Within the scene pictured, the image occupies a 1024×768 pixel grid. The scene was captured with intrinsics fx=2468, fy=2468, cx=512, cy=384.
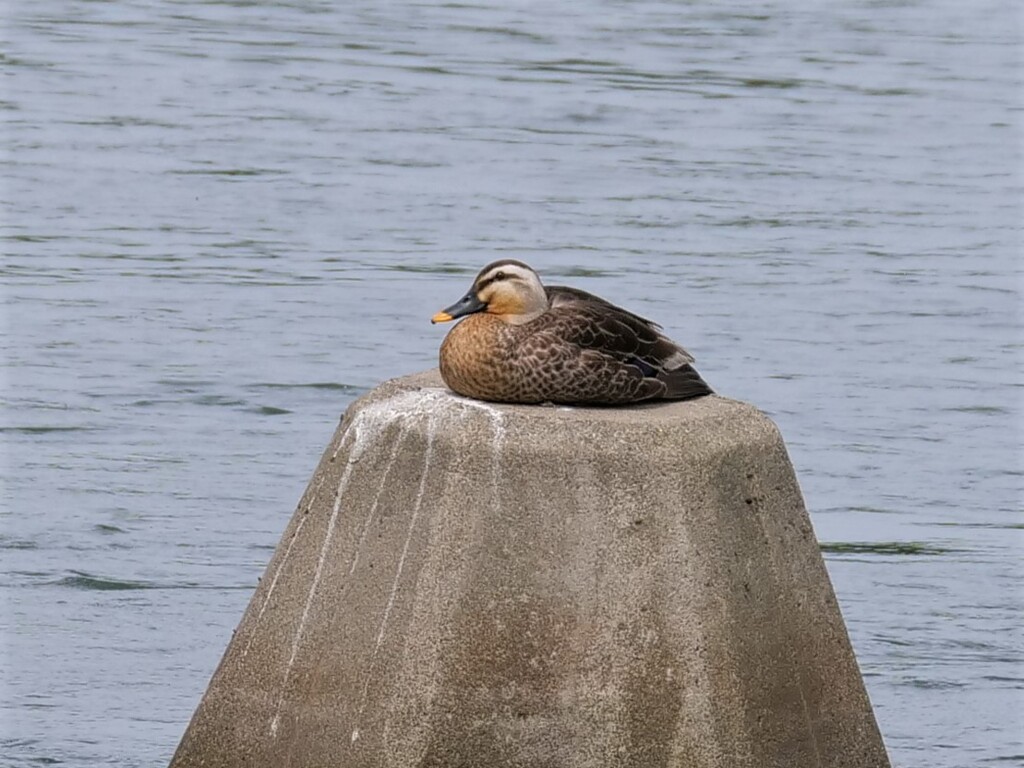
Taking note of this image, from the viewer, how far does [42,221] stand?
17422mm

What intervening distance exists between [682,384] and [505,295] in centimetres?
54

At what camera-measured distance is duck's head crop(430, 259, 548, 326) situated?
6.50 meters

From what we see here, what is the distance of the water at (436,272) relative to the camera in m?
9.65

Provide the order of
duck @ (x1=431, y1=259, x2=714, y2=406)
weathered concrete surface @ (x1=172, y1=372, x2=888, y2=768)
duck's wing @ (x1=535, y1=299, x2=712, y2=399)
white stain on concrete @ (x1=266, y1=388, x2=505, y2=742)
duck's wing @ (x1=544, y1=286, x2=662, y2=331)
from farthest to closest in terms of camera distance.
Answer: duck's wing @ (x1=544, y1=286, x2=662, y2=331) < duck's wing @ (x1=535, y1=299, x2=712, y2=399) < duck @ (x1=431, y1=259, x2=714, y2=406) < white stain on concrete @ (x1=266, y1=388, x2=505, y2=742) < weathered concrete surface @ (x1=172, y1=372, x2=888, y2=768)

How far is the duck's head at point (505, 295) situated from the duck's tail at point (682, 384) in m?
0.40

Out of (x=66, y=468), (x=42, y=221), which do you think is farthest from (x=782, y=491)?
(x=42, y=221)

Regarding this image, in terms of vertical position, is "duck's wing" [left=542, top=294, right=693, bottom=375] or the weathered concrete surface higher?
"duck's wing" [left=542, top=294, right=693, bottom=375]

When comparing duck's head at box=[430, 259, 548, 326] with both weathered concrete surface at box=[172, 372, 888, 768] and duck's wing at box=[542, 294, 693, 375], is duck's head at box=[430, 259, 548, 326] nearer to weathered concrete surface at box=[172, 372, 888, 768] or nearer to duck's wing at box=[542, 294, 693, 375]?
duck's wing at box=[542, 294, 693, 375]

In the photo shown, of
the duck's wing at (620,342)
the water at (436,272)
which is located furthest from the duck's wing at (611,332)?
the water at (436,272)

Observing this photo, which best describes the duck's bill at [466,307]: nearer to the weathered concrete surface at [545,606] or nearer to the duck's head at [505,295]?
the duck's head at [505,295]

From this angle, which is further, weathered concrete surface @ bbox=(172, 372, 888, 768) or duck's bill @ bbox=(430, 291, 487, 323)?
duck's bill @ bbox=(430, 291, 487, 323)

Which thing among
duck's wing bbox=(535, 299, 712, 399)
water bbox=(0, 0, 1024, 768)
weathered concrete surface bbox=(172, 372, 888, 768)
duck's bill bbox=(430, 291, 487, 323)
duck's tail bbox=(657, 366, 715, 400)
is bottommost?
water bbox=(0, 0, 1024, 768)

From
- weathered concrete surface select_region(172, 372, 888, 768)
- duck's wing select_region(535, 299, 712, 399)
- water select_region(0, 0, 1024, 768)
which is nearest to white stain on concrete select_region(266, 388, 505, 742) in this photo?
weathered concrete surface select_region(172, 372, 888, 768)

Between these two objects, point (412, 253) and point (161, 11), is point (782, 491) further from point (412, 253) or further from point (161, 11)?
point (161, 11)
